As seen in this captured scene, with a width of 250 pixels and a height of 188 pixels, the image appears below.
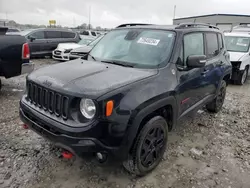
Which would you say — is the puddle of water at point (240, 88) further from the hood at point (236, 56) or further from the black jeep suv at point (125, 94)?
the black jeep suv at point (125, 94)

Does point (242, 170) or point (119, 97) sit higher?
point (119, 97)

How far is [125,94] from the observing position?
7.61 ft

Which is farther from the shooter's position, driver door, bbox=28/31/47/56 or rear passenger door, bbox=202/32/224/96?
driver door, bbox=28/31/47/56

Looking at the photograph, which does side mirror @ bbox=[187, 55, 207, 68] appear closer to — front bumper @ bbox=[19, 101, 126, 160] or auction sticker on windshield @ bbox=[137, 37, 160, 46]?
auction sticker on windshield @ bbox=[137, 37, 160, 46]

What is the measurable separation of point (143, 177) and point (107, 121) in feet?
3.54

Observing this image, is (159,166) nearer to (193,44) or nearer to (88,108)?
(88,108)

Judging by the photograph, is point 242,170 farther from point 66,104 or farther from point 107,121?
point 66,104

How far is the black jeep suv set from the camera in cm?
225

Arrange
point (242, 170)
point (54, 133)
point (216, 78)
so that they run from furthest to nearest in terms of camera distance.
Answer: point (216, 78), point (242, 170), point (54, 133)

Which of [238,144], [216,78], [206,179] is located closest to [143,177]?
[206,179]

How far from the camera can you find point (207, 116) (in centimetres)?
497

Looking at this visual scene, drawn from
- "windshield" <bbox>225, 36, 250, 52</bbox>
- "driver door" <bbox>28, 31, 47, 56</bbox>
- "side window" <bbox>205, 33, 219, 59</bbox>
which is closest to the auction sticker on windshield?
"side window" <bbox>205, 33, 219, 59</bbox>

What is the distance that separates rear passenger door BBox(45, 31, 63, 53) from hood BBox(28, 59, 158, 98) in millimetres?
9909

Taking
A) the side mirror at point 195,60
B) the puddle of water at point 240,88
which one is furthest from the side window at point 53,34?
the side mirror at point 195,60
